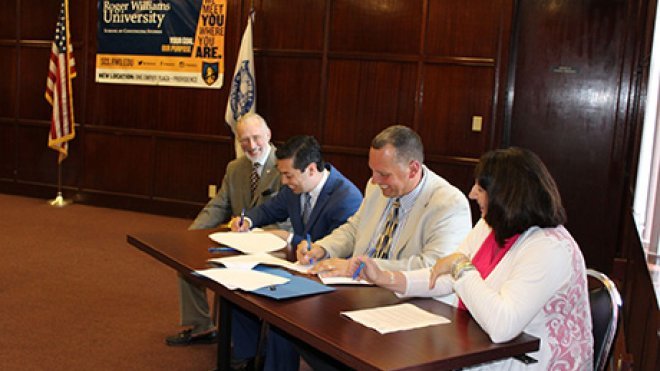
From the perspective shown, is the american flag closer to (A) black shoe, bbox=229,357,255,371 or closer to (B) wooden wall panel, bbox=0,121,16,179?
(B) wooden wall panel, bbox=0,121,16,179

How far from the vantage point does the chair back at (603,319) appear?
2.20 metres

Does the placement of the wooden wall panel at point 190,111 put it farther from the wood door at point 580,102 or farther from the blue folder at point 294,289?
the blue folder at point 294,289

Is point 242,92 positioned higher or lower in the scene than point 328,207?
higher

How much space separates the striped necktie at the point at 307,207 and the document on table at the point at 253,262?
2.25 ft

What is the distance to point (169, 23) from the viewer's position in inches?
302

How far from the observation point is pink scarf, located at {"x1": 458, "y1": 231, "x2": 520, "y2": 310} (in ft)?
7.28

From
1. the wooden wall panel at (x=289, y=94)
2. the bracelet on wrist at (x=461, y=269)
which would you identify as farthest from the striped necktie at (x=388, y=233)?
the wooden wall panel at (x=289, y=94)

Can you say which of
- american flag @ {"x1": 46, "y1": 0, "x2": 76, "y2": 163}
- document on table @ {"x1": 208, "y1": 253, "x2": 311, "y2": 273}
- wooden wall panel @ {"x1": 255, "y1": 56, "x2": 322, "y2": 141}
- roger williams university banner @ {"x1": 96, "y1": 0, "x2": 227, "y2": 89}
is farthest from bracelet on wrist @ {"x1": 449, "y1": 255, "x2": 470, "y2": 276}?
american flag @ {"x1": 46, "y1": 0, "x2": 76, "y2": 163}

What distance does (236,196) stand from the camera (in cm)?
412

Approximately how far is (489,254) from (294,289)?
64cm

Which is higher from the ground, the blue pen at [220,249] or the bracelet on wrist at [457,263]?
the bracelet on wrist at [457,263]

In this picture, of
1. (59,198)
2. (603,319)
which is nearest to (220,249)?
(603,319)

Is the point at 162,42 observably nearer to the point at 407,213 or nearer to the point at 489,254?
the point at 407,213

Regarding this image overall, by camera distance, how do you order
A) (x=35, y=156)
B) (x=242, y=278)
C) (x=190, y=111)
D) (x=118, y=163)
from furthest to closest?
1. (x=35, y=156)
2. (x=118, y=163)
3. (x=190, y=111)
4. (x=242, y=278)
